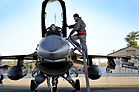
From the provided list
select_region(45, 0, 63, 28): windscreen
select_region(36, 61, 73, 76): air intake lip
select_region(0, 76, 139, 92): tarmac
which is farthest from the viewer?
select_region(0, 76, 139, 92): tarmac

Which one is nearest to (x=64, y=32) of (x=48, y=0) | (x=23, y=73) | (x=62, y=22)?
(x=62, y=22)

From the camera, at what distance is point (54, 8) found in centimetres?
567

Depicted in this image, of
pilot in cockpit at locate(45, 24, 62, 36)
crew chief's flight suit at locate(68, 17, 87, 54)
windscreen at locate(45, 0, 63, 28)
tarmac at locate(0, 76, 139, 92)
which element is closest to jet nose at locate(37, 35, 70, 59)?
pilot in cockpit at locate(45, 24, 62, 36)

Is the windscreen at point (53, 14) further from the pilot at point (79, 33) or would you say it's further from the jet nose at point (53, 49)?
the jet nose at point (53, 49)

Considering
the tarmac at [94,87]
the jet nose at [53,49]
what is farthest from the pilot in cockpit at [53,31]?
the tarmac at [94,87]

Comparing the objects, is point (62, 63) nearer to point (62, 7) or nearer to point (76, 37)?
point (76, 37)

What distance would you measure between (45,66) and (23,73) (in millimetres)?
4187

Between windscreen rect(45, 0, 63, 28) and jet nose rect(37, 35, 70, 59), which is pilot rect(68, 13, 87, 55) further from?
jet nose rect(37, 35, 70, 59)

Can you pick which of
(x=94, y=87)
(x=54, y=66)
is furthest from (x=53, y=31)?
(x=94, y=87)

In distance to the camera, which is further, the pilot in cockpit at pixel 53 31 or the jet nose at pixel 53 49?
the pilot in cockpit at pixel 53 31

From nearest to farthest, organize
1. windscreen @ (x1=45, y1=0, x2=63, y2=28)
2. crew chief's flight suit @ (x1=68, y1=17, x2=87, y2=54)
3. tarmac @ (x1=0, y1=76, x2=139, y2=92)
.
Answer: crew chief's flight suit @ (x1=68, y1=17, x2=87, y2=54) → windscreen @ (x1=45, y1=0, x2=63, y2=28) → tarmac @ (x1=0, y1=76, x2=139, y2=92)

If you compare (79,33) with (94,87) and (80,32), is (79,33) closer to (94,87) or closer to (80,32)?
(80,32)

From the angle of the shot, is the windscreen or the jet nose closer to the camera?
the jet nose

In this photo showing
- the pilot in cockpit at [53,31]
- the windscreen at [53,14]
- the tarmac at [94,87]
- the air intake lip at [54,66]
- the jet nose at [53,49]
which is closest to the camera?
the jet nose at [53,49]
